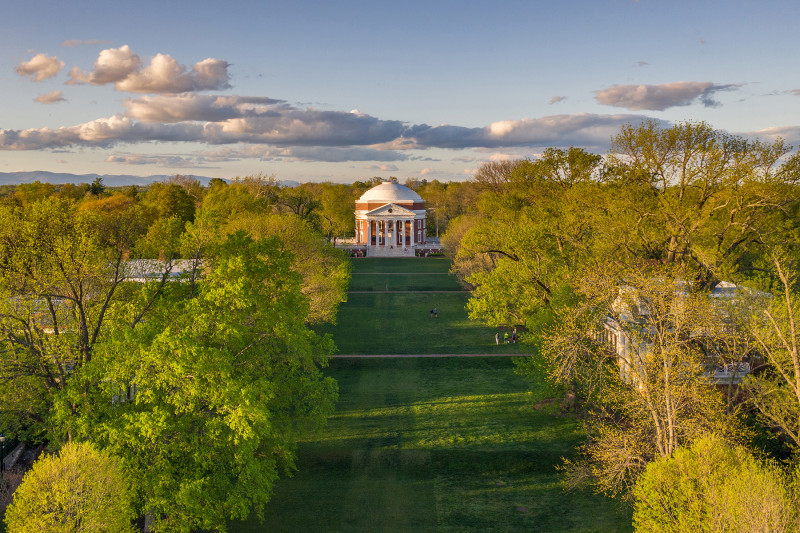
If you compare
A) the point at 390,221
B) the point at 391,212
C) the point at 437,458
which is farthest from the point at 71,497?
the point at 390,221

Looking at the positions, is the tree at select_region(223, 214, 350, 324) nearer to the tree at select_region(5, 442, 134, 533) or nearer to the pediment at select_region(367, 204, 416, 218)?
the tree at select_region(5, 442, 134, 533)

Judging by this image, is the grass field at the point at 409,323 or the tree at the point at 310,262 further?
the grass field at the point at 409,323

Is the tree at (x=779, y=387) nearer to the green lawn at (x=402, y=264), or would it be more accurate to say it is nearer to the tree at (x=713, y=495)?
the tree at (x=713, y=495)

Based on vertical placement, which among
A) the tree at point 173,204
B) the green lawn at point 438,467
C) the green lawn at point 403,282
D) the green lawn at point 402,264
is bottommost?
the green lawn at point 438,467

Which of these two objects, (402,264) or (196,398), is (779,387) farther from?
(402,264)

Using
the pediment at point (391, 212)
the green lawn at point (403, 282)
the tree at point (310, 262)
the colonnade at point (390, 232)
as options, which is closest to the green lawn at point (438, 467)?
the tree at point (310, 262)

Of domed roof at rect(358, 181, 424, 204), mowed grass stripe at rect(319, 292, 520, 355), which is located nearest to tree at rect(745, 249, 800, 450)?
mowed grass stripe at rect(319, 292, 520, 355)

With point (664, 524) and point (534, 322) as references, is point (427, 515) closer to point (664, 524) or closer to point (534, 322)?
point (664, 524)
